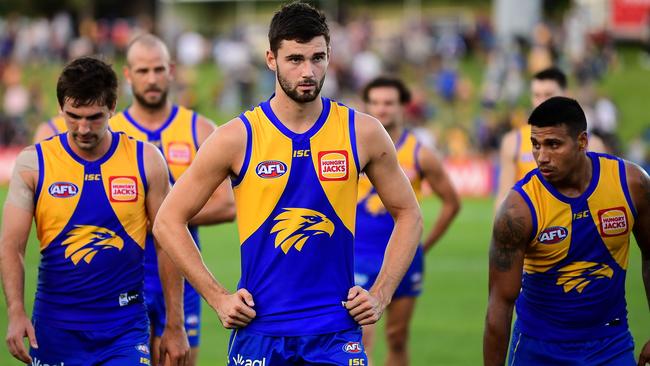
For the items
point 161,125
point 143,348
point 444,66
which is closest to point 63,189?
point 143,348

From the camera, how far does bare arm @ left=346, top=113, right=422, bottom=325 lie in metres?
5.34

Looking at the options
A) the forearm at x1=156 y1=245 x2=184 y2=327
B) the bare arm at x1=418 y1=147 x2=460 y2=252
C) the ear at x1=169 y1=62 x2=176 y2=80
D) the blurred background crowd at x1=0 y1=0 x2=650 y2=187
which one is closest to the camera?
the forearm at x1=156 y1=245 x2=184 y2=327

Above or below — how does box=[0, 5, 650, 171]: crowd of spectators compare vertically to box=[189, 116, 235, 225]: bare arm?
above

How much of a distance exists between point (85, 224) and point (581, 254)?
2.87m

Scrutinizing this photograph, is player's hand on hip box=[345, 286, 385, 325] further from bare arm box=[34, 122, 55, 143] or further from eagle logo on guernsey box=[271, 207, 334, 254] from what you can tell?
bare arm box=[34, 122, 55, 143]

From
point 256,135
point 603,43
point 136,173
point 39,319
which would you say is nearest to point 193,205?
point 256,135

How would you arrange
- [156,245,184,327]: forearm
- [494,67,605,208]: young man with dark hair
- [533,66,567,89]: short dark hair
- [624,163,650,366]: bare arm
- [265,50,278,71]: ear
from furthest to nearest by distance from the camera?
[533,66,567,89]: short dark hair → [494,67,605,208]: young man with dark hair → [156,245,184,327]: forearm → [624,163,650,366]: bare arm → [265,50,278,71]: ear

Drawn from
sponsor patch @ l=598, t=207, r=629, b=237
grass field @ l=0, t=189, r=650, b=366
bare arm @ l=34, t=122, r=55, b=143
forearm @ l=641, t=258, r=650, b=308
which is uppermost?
bare arm @ l=34, t=122, r=55, b=143

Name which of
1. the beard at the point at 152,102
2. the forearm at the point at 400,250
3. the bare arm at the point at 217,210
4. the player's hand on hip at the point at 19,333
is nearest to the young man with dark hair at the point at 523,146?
the bare arm at the point at 217,210

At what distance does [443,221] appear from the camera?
33.2 feet

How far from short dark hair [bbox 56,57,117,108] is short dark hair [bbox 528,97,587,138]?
247cm

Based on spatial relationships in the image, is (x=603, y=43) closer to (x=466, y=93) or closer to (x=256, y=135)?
(x=466, y=93)

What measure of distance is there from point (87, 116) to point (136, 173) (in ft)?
1.45

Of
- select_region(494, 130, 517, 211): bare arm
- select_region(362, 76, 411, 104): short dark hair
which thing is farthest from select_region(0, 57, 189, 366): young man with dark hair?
select_region(362, 76, 411, 104): short dark hair
